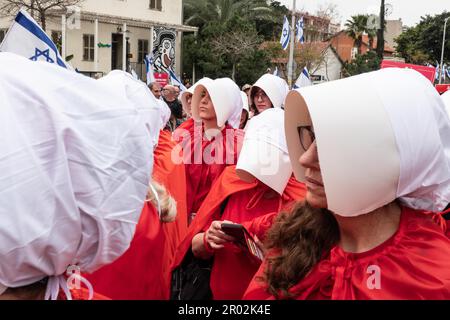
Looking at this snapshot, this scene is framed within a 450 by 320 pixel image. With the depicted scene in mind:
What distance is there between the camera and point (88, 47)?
35.8m

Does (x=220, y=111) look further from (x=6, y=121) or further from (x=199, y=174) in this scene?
(x=6, y=121)

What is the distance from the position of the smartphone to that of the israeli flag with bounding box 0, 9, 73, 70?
135 inches

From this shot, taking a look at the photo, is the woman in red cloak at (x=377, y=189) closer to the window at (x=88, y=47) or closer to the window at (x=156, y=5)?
the window at (x=88, y=47)

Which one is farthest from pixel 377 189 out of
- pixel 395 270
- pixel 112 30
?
pixel 112 30

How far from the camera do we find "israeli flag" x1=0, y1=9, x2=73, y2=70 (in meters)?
5.50

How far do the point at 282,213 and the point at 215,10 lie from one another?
44.5m

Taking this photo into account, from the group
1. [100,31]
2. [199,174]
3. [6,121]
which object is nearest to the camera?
[6,121]

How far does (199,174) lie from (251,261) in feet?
7.03

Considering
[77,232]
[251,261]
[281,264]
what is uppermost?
[77,232]

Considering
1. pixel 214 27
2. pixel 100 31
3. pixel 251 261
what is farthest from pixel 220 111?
pixel 214 27

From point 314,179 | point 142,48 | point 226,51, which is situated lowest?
point 314,179

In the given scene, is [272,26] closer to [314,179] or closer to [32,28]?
[32,28]

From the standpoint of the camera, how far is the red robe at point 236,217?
9.86 ft
